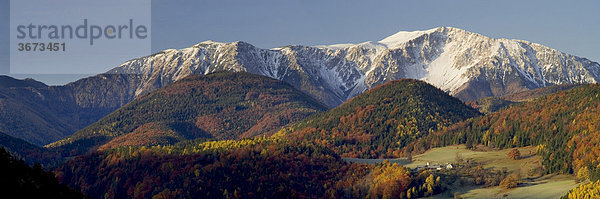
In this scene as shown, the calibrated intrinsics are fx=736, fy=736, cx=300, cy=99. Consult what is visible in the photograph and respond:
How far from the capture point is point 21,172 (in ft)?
556

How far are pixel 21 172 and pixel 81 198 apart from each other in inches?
633

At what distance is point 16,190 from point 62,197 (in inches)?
424

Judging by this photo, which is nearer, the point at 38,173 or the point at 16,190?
the point at 16,190

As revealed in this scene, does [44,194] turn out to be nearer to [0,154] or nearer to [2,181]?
[2,181]

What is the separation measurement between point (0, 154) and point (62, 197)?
74.5 feet

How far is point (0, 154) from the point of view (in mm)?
172875

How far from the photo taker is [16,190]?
507 ft

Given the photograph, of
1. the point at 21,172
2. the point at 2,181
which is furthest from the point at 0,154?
the point at 2,181

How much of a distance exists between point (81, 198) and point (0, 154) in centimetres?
2390

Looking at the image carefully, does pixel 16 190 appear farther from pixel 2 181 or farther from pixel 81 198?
pixel 81 198

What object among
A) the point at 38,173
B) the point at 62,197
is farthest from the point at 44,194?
the point at 38,173

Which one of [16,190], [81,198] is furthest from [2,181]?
[81,198]

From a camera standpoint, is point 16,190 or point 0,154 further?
point 0,154

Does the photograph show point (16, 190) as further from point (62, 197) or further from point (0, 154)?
point (0, 154)
